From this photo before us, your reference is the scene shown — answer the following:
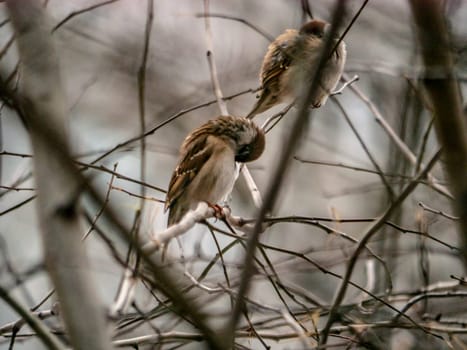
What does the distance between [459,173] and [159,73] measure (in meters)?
10.5

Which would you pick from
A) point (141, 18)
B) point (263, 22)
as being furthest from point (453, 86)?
point (263, 22)

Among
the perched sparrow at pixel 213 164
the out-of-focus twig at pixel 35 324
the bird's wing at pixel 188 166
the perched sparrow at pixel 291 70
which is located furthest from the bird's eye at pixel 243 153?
the out-of-focus twig at pixel 35 324

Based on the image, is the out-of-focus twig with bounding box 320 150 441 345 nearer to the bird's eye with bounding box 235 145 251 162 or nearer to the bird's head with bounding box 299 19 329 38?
the bird's eye with bounding box 235 145 251 162

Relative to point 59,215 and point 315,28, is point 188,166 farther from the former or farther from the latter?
point 59,215

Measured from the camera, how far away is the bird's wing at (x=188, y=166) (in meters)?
5.64

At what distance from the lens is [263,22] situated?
14.1m

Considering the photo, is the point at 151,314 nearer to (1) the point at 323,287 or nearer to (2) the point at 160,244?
(2) the point at 160,244

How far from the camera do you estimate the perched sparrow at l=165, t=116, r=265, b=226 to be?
224 inches

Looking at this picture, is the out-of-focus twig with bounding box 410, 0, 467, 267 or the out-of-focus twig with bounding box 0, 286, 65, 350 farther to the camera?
the out-of-focus twig with bounding box 0, 286, 65, 350

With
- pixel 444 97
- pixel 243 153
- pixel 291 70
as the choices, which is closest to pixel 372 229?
pixel 444 97

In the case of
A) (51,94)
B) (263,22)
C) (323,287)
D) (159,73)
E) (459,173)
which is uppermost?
(263,22)

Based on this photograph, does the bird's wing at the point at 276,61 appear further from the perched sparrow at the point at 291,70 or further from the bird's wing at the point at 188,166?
the bird's wing at the point at 188,166

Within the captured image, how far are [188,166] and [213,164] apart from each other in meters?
0.21

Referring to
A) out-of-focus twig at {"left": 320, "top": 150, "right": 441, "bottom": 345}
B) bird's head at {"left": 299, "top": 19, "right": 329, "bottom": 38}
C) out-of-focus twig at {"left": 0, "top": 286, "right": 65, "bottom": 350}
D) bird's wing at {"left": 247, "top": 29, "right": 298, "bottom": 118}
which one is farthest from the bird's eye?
out-of-focus twig at {"left": 0, "top": 286, "right": 65, "bottom": 350}
